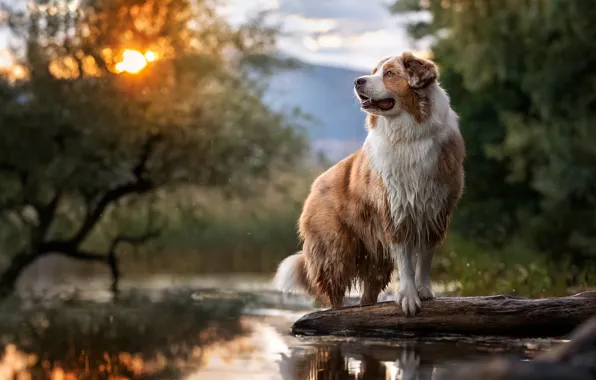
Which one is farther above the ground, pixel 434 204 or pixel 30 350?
pixel 434 204

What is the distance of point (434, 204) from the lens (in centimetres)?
441

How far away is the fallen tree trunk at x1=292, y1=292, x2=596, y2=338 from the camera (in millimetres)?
4453

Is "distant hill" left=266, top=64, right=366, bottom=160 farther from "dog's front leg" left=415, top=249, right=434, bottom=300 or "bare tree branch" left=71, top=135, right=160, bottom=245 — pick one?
"dog's front leg" left=415, top=249, right=434, bottom=300

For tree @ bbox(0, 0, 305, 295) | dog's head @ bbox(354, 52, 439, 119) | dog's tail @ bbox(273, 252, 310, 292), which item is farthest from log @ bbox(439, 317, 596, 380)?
tree @ bbox(0, 0, 305, 295)

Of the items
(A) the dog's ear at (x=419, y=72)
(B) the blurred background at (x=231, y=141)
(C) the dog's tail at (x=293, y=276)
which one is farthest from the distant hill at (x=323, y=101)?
(A) the dog's ear at (x=419, y=72)

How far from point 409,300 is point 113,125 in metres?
5.62

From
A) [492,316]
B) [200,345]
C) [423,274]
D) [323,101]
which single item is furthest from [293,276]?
[323,101]

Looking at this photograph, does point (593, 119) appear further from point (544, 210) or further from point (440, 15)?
point (440, 15)

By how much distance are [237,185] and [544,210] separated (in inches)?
138

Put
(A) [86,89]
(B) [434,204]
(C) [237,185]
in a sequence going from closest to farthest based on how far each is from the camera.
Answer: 1. (B) [434,204]
2. (A) [86,89]
3. (C) [237,185]

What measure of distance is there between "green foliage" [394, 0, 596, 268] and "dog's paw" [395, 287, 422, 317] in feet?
12.6

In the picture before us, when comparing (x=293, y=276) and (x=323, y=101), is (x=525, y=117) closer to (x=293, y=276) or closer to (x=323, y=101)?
(x=323, y=101)

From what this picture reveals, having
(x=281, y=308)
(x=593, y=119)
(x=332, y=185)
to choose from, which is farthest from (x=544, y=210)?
(x=332, y=185)

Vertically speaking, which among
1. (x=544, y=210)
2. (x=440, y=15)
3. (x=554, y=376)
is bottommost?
(x=554, y=376)
